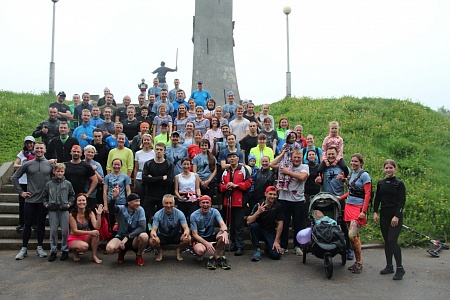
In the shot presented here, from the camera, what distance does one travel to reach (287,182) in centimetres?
803

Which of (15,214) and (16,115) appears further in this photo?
(16,115)

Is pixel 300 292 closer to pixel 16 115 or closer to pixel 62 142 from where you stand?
pixel 62 142

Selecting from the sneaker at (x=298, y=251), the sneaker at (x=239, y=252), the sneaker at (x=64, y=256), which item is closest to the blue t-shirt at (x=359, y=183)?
the sneaker at (x=298, y=251)

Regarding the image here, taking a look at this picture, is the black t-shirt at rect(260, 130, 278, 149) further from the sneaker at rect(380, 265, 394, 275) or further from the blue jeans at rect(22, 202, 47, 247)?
the blue jeans at rect(22, 202, 47, 247)

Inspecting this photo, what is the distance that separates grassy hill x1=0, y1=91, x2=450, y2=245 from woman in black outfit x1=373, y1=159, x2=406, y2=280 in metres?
2.34

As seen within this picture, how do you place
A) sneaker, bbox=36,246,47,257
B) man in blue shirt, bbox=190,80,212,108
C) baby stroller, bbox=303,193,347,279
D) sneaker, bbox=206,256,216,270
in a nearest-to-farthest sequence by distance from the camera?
baby stroller, bbox=303,193,347,279, sneaker, bbox=206,256,216,270, sneaker, bbox=36,246,47,257, man in blue shirt, bbox=190,80,212,108

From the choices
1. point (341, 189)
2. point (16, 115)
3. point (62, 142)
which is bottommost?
point (341, 189)

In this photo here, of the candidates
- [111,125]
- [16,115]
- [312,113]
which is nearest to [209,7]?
[312,113]

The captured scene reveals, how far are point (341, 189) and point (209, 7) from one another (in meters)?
12.6

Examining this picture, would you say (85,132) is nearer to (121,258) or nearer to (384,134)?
(121,258)

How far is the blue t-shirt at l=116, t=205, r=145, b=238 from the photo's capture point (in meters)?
7.39

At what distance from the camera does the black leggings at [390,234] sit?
271 inches

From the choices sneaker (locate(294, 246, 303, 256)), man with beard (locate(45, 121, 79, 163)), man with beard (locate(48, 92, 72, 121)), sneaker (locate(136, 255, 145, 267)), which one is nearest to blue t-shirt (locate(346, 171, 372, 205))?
sneaker (locate(294, 246, 303, 256))

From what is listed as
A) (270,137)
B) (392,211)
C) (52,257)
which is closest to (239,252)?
(392,211)
